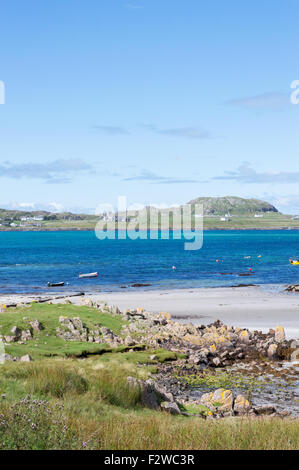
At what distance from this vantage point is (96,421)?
388 inches

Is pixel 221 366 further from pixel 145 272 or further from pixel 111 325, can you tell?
pixel 145 272

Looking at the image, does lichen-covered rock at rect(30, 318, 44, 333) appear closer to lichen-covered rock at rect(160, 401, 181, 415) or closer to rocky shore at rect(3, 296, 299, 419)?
rocky shore at rect(3, 296, 299, 419)

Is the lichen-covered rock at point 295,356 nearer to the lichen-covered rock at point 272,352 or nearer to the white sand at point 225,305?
the lichen-covered rock at point 272,352

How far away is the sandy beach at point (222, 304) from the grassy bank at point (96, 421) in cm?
2351

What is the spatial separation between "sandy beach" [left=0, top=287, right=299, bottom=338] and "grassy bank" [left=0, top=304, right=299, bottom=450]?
23.5m

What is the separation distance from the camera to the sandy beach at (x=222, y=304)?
140 feet

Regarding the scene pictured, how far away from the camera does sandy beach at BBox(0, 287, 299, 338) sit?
140 feet

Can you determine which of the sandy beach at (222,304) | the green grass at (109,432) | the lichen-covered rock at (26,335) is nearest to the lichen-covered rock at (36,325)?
the lichen-covered rock at (26,335)

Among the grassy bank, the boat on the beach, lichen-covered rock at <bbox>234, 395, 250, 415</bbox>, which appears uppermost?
the grassy bank

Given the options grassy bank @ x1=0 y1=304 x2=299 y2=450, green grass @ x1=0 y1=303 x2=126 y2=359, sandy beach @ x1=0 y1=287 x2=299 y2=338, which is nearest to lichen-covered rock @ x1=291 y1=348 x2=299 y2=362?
sandy beach @ x1=0 y1=287 x2=299 y2=338

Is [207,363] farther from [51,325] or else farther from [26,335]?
[26,335]

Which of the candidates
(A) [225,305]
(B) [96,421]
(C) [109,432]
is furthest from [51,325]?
(A) [225,305]

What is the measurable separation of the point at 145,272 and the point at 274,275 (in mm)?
24539
